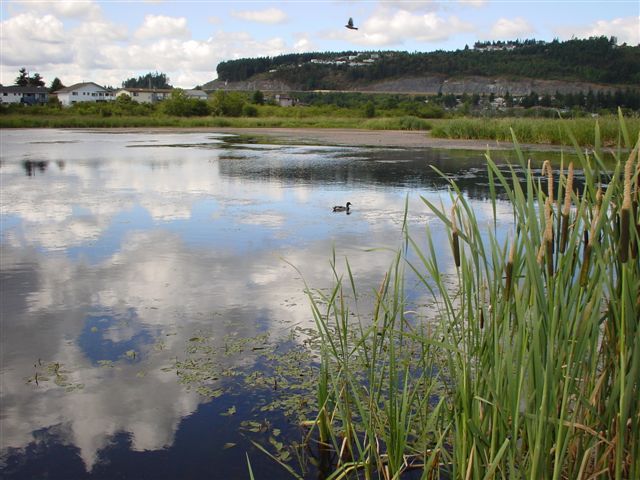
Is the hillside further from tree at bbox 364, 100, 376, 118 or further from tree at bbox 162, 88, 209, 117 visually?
tree at bbox 162, 88, 209, 117

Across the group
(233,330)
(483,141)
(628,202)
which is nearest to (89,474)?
(233,330)

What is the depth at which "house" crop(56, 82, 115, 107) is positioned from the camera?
93.2 metres

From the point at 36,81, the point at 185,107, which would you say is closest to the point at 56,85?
the point at 36,81

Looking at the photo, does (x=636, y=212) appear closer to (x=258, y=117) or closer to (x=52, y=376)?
(x=52, y=376)

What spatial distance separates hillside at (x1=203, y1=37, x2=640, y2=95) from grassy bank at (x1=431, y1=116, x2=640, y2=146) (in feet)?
209

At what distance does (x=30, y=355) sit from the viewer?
4.12 meters

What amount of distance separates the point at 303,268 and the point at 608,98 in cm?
6320

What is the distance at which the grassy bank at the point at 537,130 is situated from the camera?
59.0 feet

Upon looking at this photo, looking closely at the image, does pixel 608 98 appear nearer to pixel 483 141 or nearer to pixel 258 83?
pixel 483 141

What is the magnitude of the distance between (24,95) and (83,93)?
9.86m

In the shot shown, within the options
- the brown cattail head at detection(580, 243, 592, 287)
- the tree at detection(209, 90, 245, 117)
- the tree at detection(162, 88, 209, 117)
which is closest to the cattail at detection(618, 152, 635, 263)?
the brown cattail head at detection(580, 243, 592, 287)

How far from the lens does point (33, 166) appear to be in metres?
15.8

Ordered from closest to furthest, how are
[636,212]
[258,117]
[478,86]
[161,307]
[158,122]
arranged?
[636,212] → [161,307] → [158,122] → [258,117] → [478,86]

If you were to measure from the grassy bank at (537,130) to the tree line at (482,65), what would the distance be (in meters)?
63.9
